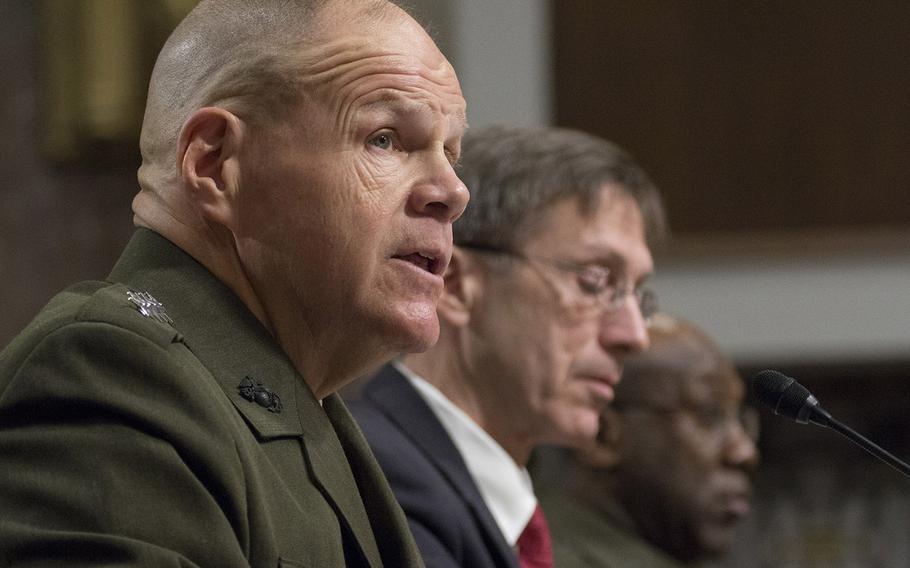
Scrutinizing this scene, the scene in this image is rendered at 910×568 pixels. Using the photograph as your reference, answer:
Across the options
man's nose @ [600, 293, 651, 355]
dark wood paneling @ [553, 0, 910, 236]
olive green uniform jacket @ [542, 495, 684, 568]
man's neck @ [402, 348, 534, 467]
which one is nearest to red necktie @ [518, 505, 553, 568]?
man's neck @ [402, 348, 534, 467]

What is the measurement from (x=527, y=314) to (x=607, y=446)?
134cm

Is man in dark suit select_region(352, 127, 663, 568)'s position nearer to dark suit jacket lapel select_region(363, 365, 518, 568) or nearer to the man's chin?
dark suit jacket lapel select_region(363, 365, 518, 568)

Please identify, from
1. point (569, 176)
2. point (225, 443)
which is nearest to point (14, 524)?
point (225, 443)

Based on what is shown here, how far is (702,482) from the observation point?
4023mm

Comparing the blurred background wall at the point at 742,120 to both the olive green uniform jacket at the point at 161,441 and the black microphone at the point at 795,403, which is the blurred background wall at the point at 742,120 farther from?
the olive green uniform jacket at the point at 161,441

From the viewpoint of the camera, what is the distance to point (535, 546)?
8.71 feet

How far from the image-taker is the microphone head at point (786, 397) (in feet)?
6.20

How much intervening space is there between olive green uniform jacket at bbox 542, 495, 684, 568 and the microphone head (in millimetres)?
1460

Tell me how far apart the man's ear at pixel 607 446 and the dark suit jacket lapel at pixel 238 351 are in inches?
94.8

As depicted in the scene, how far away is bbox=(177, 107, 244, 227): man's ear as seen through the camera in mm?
1574

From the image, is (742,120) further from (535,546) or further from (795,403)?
(795,403)

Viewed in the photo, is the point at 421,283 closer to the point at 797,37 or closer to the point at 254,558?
the point at 254,558

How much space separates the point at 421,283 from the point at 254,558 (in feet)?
1.38

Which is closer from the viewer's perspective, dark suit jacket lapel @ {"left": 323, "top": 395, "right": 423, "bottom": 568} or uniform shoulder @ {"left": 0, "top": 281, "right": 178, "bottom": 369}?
uniform shoulder @ {"left": 0, "top": 281, "right": 178, "bottom": 369}
